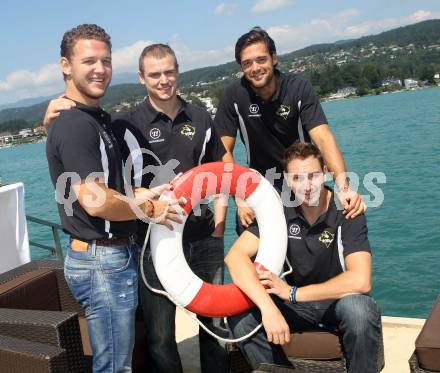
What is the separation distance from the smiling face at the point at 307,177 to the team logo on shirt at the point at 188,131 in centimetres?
Result: 42

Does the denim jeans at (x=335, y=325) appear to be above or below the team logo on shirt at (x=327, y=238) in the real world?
below

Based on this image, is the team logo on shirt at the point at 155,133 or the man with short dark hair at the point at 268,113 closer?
the team logo on shirt at the point at 155,133

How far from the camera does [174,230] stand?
221 cm

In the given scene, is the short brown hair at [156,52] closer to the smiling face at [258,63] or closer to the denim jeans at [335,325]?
the smiling face at [258,63]

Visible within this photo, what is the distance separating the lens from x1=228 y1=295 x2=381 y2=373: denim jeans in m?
1.98

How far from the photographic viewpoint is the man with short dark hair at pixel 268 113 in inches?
104

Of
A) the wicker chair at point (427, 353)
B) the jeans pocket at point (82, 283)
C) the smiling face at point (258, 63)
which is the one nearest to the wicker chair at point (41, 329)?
the jeans pocket at point (82, 283)

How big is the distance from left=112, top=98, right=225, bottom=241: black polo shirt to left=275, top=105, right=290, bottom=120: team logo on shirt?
1.74 feet

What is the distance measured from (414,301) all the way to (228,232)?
5.46m

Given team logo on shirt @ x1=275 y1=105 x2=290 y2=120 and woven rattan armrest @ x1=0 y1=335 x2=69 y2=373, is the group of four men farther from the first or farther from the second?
woven rattan armrest @ x1=0 y1=335 x2=69 y2=373

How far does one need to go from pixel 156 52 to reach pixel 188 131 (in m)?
0.34

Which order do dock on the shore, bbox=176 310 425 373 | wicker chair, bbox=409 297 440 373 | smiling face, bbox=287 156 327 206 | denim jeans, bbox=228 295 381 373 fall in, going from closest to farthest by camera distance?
wicker chair, bbox=409 297 440 373 → denim jeans, bbox=228 295 381 373 → smiling face, bbox=287 156 327 206 → dock on the shore, bbox=176 310 425 373

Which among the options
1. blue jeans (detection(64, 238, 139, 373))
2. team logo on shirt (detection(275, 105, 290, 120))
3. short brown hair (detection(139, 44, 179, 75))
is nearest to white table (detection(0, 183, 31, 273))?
short brown hair (detection(139, 44, 179, 75))

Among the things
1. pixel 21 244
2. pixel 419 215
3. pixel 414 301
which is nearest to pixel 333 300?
pixel 21 244
